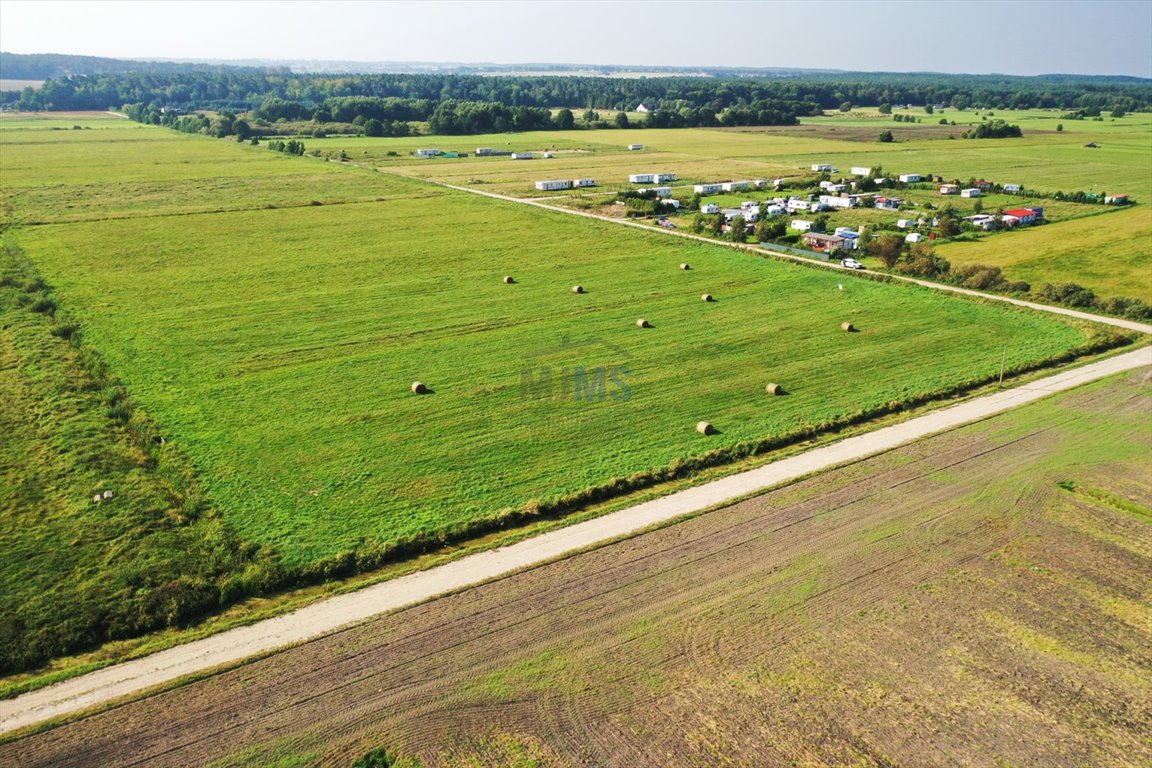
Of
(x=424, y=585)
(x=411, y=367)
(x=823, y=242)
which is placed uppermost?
(x=823, y=242)

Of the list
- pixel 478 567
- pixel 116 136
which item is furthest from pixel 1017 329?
pixel 116 136

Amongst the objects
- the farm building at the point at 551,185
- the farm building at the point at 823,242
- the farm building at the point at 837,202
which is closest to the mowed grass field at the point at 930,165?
the farm building at the point at 551,185

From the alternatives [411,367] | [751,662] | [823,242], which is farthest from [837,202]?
[751,662]

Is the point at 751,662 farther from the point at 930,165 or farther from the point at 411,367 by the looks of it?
the point at 930,165

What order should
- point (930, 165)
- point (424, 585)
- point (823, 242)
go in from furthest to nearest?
point (930, 165) → point (823, 242) → point (424, 585)

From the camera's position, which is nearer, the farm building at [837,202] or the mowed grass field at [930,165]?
the mowed grass field at [930,165]

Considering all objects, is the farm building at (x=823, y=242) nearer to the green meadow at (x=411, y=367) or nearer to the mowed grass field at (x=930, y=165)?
the green meadow at (x=411, y=367)
